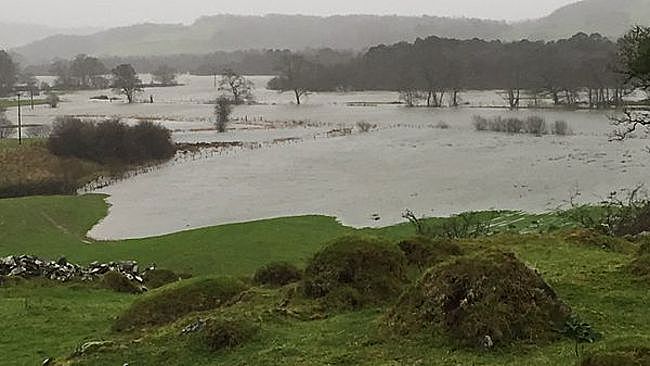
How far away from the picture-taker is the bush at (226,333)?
10.1 metres

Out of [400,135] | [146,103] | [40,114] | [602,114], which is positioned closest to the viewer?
[400,135]

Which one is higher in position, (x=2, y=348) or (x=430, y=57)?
(x=430, y=57)

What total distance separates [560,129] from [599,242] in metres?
60.2

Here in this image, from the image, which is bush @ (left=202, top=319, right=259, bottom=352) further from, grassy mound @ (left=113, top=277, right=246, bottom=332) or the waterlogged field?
the waterlogged field

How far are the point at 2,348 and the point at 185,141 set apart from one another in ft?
219

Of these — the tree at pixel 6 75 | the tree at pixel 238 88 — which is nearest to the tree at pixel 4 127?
the tree at pixel 238 88

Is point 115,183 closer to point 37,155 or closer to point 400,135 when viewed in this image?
point 37,155

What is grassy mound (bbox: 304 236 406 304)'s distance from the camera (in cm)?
1200

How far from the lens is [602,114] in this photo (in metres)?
90.1

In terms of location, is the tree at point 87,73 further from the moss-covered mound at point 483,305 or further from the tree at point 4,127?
the moss-covered mound at point 483,305

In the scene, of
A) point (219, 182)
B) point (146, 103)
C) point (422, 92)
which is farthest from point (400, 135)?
point (146, 103)

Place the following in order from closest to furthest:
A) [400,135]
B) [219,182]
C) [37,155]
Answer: [219,182]
[37,155]
[400,135]

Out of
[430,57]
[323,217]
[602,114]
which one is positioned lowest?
[323,217]

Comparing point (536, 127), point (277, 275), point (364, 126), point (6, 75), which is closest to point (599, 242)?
point (277, 275)
